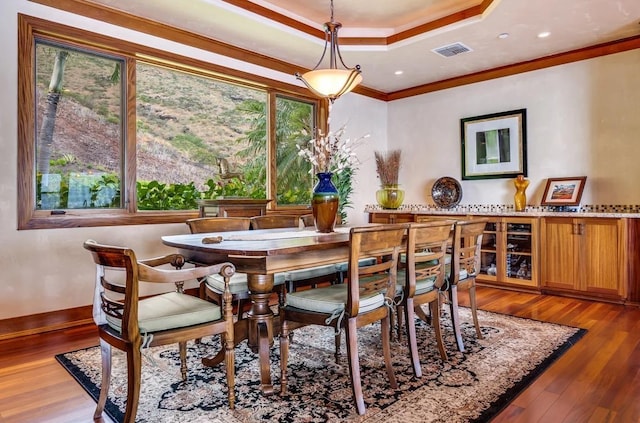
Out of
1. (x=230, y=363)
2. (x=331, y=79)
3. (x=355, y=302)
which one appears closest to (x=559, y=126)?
(x=331, y=79)

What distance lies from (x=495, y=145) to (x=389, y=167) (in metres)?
1.56

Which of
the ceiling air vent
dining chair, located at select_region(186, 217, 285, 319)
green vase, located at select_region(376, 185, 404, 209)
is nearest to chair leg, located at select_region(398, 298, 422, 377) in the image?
dining chair, located at select_region(186, 217, 285, 319)

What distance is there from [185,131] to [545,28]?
3.91 meters

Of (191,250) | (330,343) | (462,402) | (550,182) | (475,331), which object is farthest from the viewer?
(550,182)

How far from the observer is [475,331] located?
3.14 m

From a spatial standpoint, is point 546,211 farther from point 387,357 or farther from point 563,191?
point 387,357

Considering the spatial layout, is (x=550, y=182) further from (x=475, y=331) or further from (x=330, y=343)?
(x=330, y=343)

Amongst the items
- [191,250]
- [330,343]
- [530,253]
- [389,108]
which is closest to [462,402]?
[330,343]

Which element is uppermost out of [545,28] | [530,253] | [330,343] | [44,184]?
[545,28]

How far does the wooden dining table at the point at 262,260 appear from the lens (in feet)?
6.31

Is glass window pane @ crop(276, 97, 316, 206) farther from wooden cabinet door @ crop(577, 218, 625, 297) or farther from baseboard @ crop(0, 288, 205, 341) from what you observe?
wooden cabinet door @ crop(577, 218, 625, 297)

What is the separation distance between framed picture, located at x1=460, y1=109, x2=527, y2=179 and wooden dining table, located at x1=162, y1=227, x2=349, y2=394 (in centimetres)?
370

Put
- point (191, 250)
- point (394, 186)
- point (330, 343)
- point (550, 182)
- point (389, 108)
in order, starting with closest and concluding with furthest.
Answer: point (191, 250) → point (330, 343) → point (550, 182) → point (394, 186) → point (389, 108)

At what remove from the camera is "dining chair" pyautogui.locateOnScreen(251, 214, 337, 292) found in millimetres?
2930
